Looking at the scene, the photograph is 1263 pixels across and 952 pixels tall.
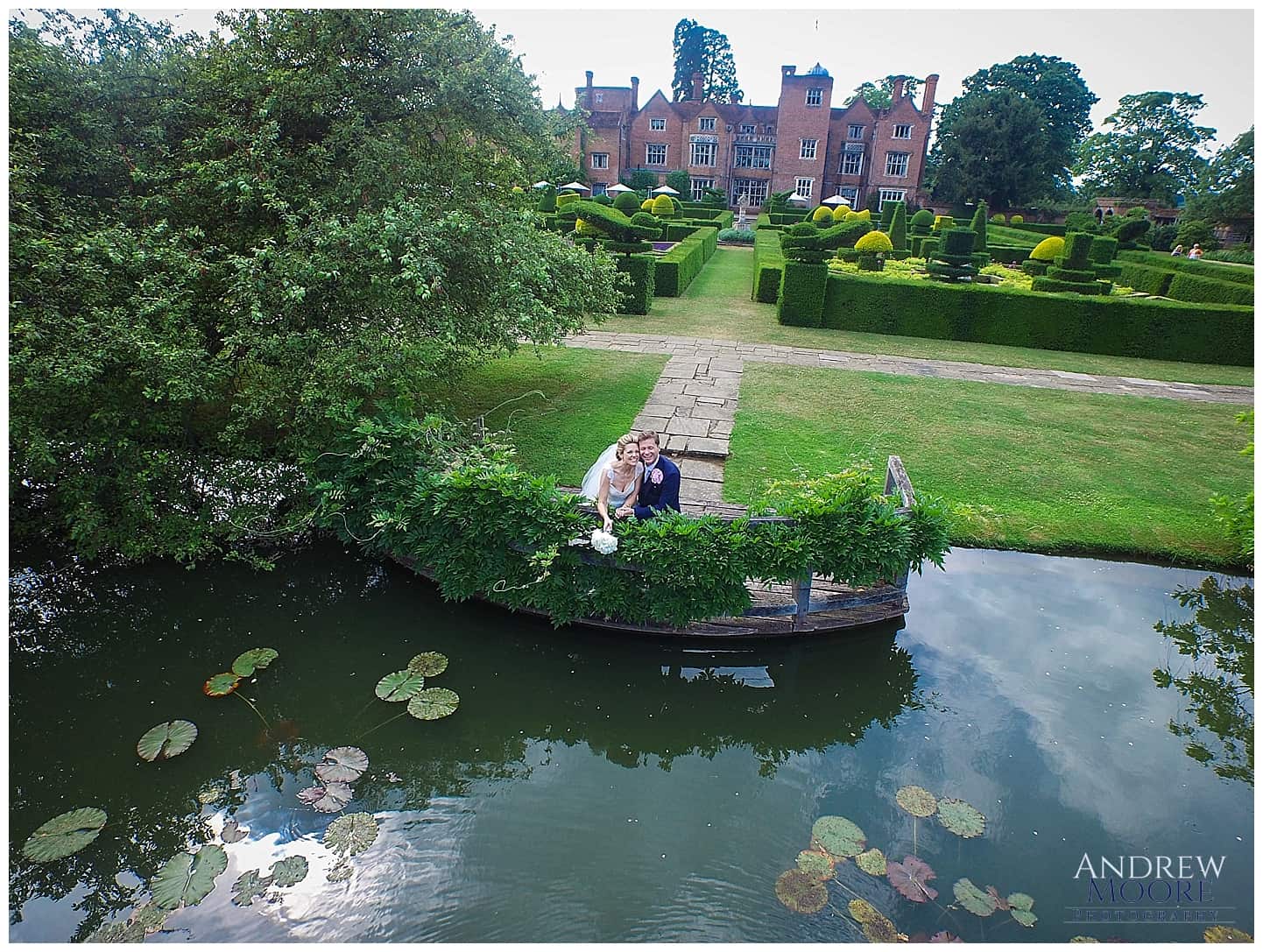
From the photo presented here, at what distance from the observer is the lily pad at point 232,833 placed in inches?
149

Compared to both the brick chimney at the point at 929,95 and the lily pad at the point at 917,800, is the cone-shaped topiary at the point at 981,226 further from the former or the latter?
the lily pad at the point at 917,800

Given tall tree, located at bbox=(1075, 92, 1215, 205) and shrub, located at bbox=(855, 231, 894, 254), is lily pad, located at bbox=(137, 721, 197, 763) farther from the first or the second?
tall tree, located at bbox=(1075, 92, 1215, 205)

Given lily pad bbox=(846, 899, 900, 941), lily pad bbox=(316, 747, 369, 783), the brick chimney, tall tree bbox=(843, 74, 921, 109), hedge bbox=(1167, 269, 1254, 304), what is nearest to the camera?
lily pad bbox=(846, 899, 900, 941)

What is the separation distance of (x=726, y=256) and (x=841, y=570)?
23793 mm

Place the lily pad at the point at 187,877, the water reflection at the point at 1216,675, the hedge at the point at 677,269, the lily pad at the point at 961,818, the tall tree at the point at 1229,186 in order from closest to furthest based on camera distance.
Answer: the lily pad at the point at 187,877 < the lily pad at the point at 961,818 < the water reflection at the point at 1216,675 < the hedge at the point at 677,269 < the tall tree at the point at 1229,186

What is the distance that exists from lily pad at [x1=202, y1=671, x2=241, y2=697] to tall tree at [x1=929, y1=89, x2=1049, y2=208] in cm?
4772

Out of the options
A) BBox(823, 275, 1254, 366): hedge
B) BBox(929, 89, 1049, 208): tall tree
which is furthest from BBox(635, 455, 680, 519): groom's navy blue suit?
BBox(929, 89, 1049, 208): tall tree

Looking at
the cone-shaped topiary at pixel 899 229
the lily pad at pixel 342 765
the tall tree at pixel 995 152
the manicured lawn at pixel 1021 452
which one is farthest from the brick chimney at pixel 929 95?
the lily pad at pixel 342 765

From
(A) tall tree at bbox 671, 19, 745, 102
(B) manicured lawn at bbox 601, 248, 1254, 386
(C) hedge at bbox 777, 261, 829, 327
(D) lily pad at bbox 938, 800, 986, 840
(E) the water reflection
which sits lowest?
(D) lily pad at bbox 938, 800, 986, 840

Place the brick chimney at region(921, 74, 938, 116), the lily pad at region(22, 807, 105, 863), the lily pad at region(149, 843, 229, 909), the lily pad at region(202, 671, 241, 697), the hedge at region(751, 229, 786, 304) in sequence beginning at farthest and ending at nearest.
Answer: the brick chimney at region(921, 74, 938, 116) → the hedge at region(751, 229, 786, 304) → the lily pad at region(202, 671, 241, 697) → the lily pad at region(22, 807, 105, 863) → the lily pad at region(149, 843, 229, 909)

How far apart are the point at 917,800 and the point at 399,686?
3.33 m

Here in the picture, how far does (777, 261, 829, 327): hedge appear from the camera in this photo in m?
15.2

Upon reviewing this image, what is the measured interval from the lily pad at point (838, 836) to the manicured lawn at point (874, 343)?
10888mm

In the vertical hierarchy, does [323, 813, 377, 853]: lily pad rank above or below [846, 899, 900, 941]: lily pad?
below
